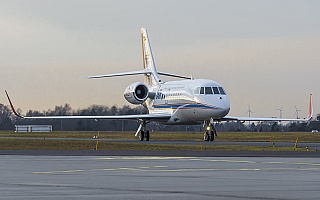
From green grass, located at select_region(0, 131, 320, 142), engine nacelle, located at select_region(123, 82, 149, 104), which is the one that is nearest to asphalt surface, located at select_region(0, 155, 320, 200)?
engine nacelle, located at select_region(123, 82, 149, 104)

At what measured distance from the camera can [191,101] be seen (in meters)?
69.3

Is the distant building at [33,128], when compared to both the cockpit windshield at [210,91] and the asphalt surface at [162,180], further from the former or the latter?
the asphalt surface at [162,180]

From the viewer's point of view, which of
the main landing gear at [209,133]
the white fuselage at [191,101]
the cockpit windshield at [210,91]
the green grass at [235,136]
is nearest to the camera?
the main landing gear at [209,133]

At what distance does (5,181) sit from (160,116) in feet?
169

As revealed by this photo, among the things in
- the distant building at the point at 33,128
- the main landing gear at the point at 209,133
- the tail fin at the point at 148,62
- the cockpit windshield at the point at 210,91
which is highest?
the tail fin at the point at 148,62

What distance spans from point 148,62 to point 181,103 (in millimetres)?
14985

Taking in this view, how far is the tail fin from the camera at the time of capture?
3238 inches

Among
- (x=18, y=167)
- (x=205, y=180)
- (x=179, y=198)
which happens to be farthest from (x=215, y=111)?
(x=179, y=198)

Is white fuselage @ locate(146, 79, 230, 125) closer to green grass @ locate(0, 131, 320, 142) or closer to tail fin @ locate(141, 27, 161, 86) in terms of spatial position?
green grass @ locate(0, 131, 320, 142)

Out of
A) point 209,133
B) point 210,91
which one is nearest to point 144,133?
point 210,91

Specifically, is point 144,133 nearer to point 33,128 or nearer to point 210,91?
point 210,91

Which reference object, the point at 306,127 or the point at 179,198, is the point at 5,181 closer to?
the point at 179,198

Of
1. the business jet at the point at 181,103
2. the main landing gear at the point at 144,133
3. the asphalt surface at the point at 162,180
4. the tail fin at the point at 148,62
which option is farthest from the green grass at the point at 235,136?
the asphalt surface at the point at 162,180

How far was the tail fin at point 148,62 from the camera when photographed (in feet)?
270
